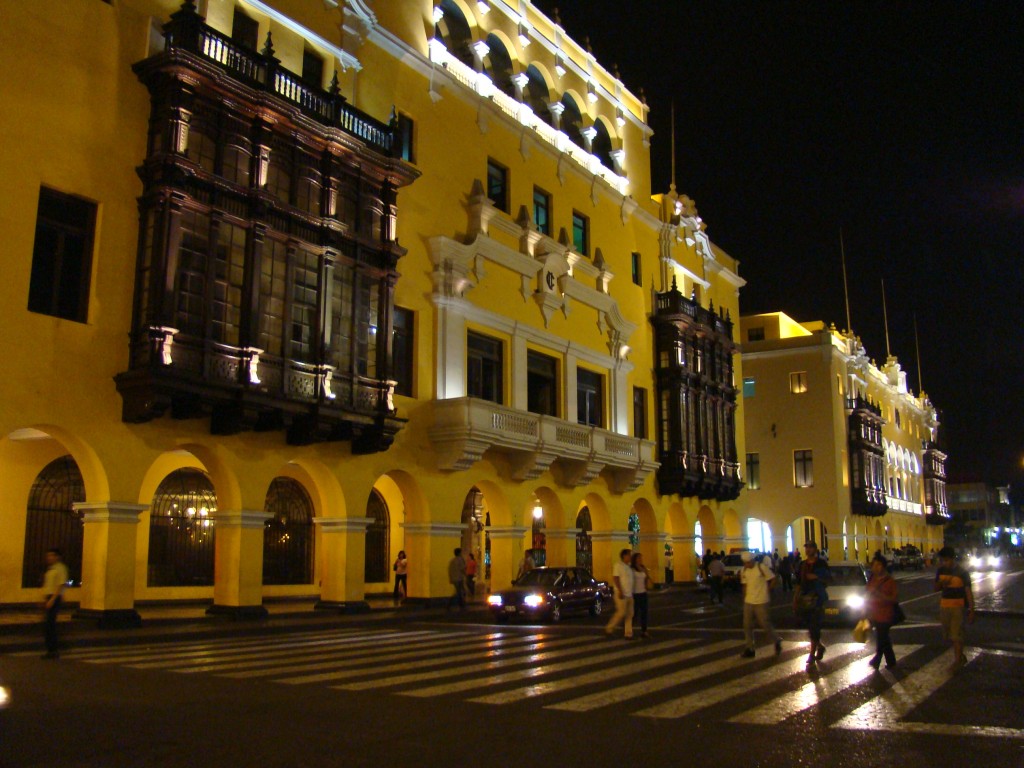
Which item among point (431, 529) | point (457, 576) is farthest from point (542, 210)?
point (457, 576)

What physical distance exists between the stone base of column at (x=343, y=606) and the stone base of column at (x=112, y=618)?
5789 millimetres

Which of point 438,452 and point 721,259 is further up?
point 721,259

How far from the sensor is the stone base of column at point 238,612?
21.8 meters

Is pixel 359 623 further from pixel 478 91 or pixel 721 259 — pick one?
pixel 721 259

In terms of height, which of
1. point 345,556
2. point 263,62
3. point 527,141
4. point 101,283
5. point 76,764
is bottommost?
point 76,764

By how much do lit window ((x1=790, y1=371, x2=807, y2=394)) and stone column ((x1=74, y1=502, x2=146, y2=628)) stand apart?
50.9m

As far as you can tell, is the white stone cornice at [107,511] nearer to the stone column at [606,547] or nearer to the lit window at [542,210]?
the lit window at [542,210]

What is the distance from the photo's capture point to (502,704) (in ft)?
34.7

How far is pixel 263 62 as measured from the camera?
75.4ft

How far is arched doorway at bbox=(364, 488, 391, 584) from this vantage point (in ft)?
101

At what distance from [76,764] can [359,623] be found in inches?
597

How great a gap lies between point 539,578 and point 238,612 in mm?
7547

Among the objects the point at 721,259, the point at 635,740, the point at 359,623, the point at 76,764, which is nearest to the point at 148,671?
the point at 76,764

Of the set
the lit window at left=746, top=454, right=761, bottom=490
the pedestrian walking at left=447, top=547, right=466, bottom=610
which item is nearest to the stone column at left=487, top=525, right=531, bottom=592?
the pedestrian walking at left=447, top=547, right=466, bottom=610
